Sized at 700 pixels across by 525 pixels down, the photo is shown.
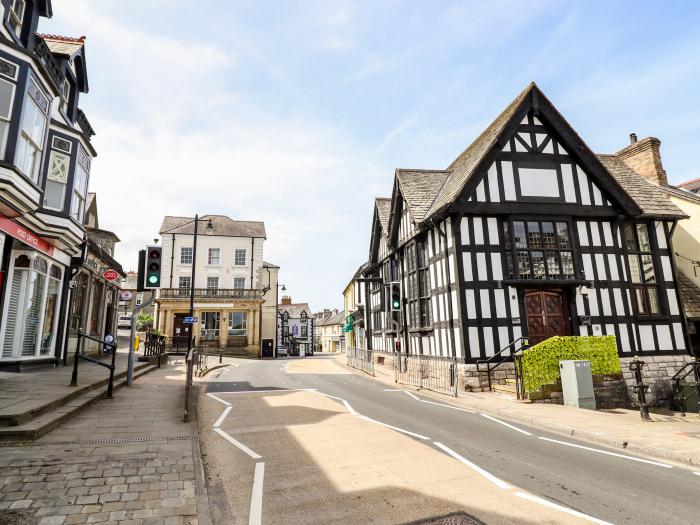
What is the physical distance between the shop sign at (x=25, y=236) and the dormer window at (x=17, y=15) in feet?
19.7

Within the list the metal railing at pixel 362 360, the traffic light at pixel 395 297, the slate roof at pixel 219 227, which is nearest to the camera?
the traffic light at pixel 395 297

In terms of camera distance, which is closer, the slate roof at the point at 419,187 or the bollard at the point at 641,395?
the bollard at the point at 641,395

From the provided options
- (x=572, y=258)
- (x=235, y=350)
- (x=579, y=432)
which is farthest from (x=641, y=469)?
(x=235, y=350)

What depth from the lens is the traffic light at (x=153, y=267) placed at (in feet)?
33.2

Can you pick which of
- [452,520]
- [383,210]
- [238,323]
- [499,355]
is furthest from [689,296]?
[238,323]

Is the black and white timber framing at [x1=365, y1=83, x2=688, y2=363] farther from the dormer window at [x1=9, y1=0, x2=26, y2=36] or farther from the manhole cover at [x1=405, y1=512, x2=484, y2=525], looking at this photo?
the dormer window at [x1=9, y1=0, x2=26, y2=36]

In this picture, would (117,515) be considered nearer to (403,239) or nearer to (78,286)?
(78,286)

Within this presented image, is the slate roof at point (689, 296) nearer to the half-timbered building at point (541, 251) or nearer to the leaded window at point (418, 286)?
the half-timbered building at point (541, 251)

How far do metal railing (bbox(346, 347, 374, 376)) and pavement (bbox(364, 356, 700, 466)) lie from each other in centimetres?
855

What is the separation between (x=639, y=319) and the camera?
627 inches

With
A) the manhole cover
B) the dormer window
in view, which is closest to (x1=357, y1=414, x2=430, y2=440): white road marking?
the manhole cover

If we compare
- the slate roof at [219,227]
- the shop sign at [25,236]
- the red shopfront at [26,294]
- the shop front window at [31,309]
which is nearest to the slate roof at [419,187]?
the shop sign at [25,236]

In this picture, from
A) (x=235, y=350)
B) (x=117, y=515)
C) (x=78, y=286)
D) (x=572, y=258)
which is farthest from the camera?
(x=235, y=350)

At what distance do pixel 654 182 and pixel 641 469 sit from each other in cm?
2075
